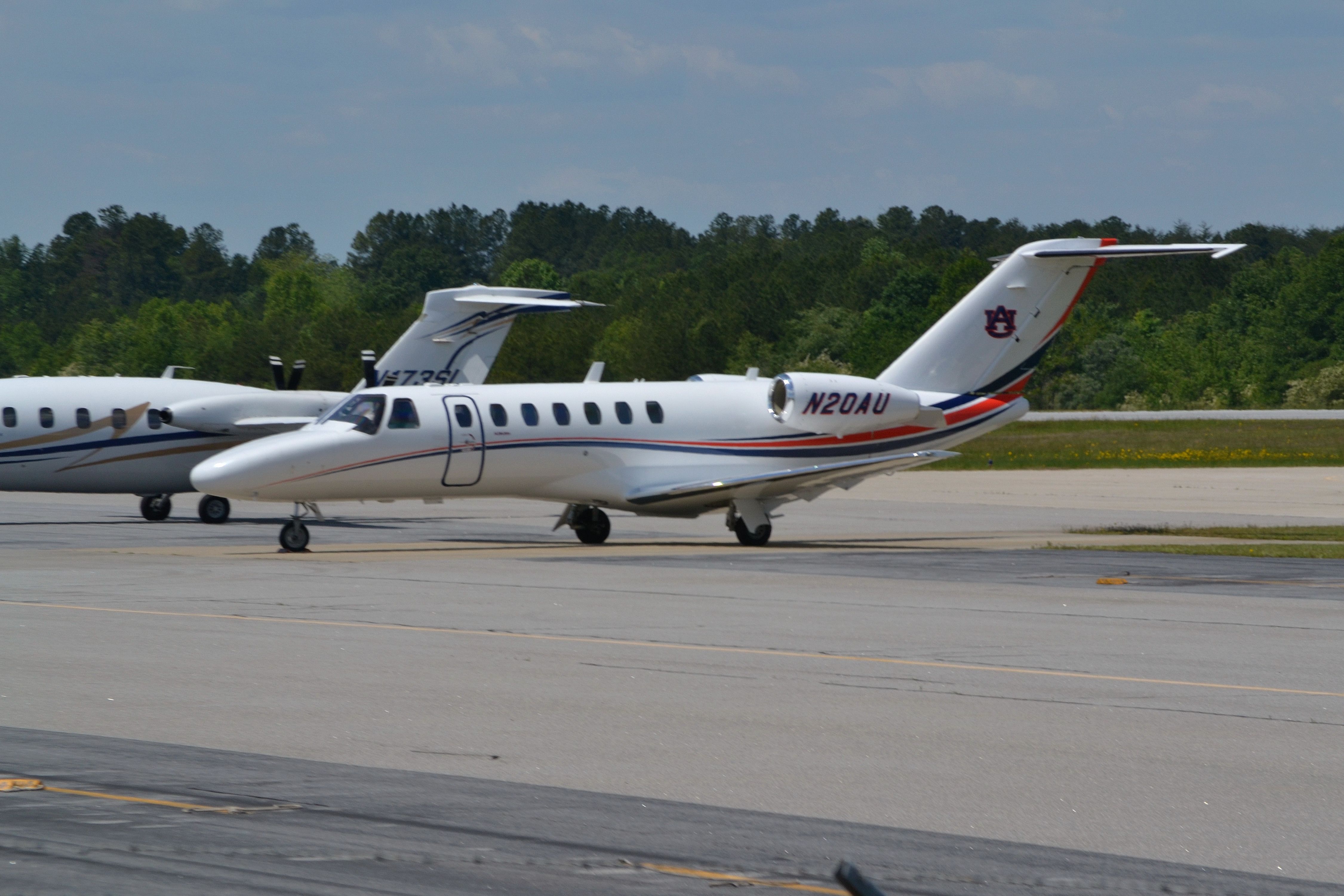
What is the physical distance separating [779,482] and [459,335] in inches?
493

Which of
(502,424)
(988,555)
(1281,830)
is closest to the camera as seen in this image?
(1281,830)

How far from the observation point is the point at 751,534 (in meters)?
30.0

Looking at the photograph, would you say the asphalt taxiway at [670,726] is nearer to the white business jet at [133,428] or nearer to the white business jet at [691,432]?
Answer: the white business jet at [691,432]

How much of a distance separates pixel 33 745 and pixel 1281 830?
7.35 meters

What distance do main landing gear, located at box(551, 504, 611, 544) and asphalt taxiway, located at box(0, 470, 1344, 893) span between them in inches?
216

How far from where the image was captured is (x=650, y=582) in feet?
73.7

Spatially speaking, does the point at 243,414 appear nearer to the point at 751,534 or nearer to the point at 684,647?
the point at 751,534

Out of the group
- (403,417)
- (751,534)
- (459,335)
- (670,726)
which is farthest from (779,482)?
(670,726)

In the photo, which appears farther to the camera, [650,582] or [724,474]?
[724,474]

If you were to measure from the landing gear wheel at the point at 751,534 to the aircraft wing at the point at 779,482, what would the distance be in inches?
20.5

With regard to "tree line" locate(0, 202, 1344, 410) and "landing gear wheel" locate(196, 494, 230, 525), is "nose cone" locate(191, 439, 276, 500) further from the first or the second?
"tree line" locate(0, 202, 1344, 410)

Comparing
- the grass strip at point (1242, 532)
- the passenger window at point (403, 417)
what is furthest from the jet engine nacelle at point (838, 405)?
the passenger window at point (403, 417)

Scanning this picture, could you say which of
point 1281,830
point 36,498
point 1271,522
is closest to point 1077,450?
point 1271,522

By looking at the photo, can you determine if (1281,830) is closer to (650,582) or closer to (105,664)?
(105,664)
